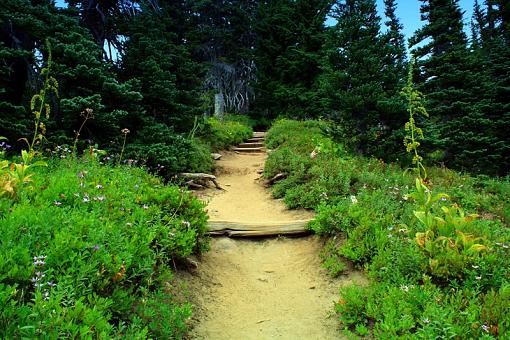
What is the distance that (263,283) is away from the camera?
5.38 m

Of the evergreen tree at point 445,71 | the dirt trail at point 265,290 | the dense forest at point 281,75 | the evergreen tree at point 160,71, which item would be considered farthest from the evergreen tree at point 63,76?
the evergreen tree at point 445,71

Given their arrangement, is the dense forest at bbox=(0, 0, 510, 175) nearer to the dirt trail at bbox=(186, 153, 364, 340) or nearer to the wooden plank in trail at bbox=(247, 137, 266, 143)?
the wooden plank in trail at bbox=(247, 137, 266, 143)

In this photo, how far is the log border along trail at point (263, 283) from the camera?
412cm

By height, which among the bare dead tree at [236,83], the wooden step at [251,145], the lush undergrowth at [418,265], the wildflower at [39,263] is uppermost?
the bare dead tree at [236,83]

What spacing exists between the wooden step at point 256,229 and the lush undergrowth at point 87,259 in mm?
1416

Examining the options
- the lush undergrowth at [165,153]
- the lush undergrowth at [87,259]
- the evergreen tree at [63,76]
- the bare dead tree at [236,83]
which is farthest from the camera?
the bare dead tree at [236,83]

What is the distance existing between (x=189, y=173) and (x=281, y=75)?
618 inches

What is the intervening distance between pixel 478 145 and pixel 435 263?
52.1 feet

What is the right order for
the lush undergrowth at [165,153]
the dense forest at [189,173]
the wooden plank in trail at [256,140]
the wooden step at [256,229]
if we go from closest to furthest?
the dense forest at [189,173], the wooden step at [256,229], the lush undergrowth at [165,153], the wooden plank in trail at [256,140]

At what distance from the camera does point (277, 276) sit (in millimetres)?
5633

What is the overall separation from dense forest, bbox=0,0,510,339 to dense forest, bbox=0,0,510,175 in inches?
2.5

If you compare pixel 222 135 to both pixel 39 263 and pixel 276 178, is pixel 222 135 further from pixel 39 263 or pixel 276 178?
pixel 39 263

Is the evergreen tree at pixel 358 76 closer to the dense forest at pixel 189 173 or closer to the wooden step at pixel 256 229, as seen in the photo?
the dense forest at pixel 189 173

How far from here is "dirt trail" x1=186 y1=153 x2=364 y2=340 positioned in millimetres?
4090
